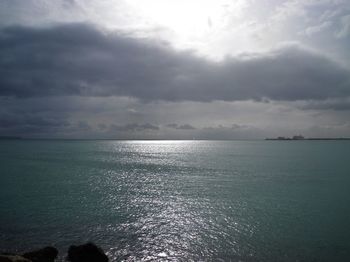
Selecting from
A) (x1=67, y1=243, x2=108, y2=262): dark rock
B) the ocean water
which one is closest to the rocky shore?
(x1=67, y1=243, x2=108, y2=262): dark rock

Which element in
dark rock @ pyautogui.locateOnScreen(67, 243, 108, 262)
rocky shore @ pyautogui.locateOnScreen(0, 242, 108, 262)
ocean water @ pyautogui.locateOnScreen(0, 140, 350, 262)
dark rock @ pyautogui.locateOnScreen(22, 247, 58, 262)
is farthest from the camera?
ocean water @ pyautogui.locateOnScreen(0, 140, 350, 262)

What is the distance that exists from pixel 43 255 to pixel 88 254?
348cm

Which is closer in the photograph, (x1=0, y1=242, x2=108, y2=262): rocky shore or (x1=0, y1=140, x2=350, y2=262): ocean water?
(x1=0, y1=242, x2=108, y2=262): rocky shore

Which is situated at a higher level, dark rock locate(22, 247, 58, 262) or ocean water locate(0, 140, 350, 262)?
dark rock locate(22, 247, 58, 262)

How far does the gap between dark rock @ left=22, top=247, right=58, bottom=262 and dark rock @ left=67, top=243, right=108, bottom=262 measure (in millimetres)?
1378

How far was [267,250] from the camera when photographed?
81.6 ft

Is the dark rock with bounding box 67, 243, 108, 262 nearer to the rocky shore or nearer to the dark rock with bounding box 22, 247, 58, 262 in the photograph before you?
the rocky shore

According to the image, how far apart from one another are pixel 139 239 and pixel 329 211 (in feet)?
91.7

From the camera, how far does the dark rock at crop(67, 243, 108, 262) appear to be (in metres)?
21.1

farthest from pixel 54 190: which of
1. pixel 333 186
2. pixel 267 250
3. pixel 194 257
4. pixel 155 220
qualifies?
pixel 333 186

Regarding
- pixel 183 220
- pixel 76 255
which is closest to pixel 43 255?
pixel 76 255

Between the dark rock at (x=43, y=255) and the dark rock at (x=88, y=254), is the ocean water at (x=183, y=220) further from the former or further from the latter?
the dark rock at (x=43, y=255)

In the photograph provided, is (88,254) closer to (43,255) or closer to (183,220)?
(43,255)

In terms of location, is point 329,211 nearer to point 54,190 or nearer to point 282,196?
point 282,196
